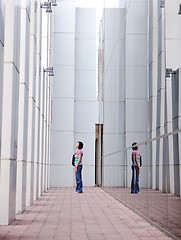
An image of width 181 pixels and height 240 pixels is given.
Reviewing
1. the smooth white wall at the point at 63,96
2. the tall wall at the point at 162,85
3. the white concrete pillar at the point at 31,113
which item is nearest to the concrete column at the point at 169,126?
the tall wall at the point at 162,85

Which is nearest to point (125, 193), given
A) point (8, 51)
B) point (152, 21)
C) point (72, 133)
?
point (152, 21)

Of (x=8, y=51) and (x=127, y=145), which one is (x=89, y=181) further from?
(x=8, y=51)

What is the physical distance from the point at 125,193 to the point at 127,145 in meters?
1.26

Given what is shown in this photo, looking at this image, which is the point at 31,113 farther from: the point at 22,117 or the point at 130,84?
the point at 130,84

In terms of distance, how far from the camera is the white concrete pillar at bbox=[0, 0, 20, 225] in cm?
671

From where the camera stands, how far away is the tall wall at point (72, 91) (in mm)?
21047

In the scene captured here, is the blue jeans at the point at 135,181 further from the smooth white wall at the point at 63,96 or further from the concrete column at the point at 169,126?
the smooth white wall at the point at 63,96

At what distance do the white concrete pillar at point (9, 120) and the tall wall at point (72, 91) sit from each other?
45.2 feet

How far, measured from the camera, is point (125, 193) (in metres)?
10.7

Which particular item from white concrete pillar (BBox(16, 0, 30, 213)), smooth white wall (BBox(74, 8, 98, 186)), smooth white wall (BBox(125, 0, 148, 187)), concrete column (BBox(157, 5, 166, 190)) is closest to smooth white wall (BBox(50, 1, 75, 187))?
smooth white wall (BBox(74, 8, 98, 186))

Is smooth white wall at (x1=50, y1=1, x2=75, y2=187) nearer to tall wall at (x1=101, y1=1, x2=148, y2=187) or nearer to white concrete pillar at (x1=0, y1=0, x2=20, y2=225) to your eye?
tall wall at (x1=101, y1=1, x2=148, y2=187)

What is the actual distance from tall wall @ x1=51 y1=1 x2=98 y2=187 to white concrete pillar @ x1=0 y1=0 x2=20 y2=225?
13783 millimetres

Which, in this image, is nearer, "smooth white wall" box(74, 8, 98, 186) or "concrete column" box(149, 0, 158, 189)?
"concrete column" box(149, 0, 158, 189)

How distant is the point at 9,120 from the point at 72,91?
14.7 m
